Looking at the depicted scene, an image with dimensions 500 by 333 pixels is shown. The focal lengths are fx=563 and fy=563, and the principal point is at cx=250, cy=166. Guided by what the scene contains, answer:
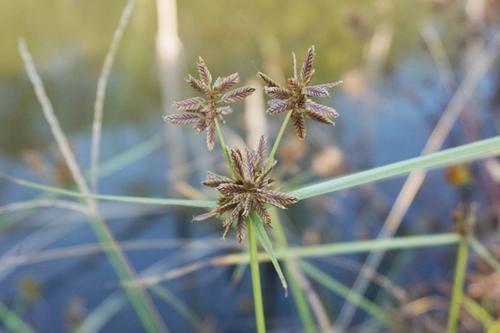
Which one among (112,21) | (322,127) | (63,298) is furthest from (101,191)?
(112,21)

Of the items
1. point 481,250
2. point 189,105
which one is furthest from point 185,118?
point 481,250

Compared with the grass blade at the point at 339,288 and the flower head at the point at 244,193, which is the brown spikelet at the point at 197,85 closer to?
the flower head at the point at 244,193

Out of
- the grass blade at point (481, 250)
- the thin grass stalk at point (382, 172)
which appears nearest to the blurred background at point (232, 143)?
the grass blade at point (481, 250)

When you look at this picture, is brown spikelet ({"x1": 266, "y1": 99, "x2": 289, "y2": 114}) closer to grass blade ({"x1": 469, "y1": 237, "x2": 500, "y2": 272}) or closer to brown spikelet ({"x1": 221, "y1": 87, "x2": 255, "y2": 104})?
brown spikelet ({"x1": 221, "y1": 87, "x2": 255, "y2": 104})

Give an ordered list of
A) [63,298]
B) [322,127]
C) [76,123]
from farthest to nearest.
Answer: [76,123] < [322,127] < [63,298]

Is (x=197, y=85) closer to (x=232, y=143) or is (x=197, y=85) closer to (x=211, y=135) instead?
(x=211, y=135)

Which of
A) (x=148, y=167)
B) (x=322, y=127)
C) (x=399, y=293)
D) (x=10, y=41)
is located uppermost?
(x=10, y=41)

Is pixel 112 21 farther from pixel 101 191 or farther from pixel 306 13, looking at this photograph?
pixel 101 191
